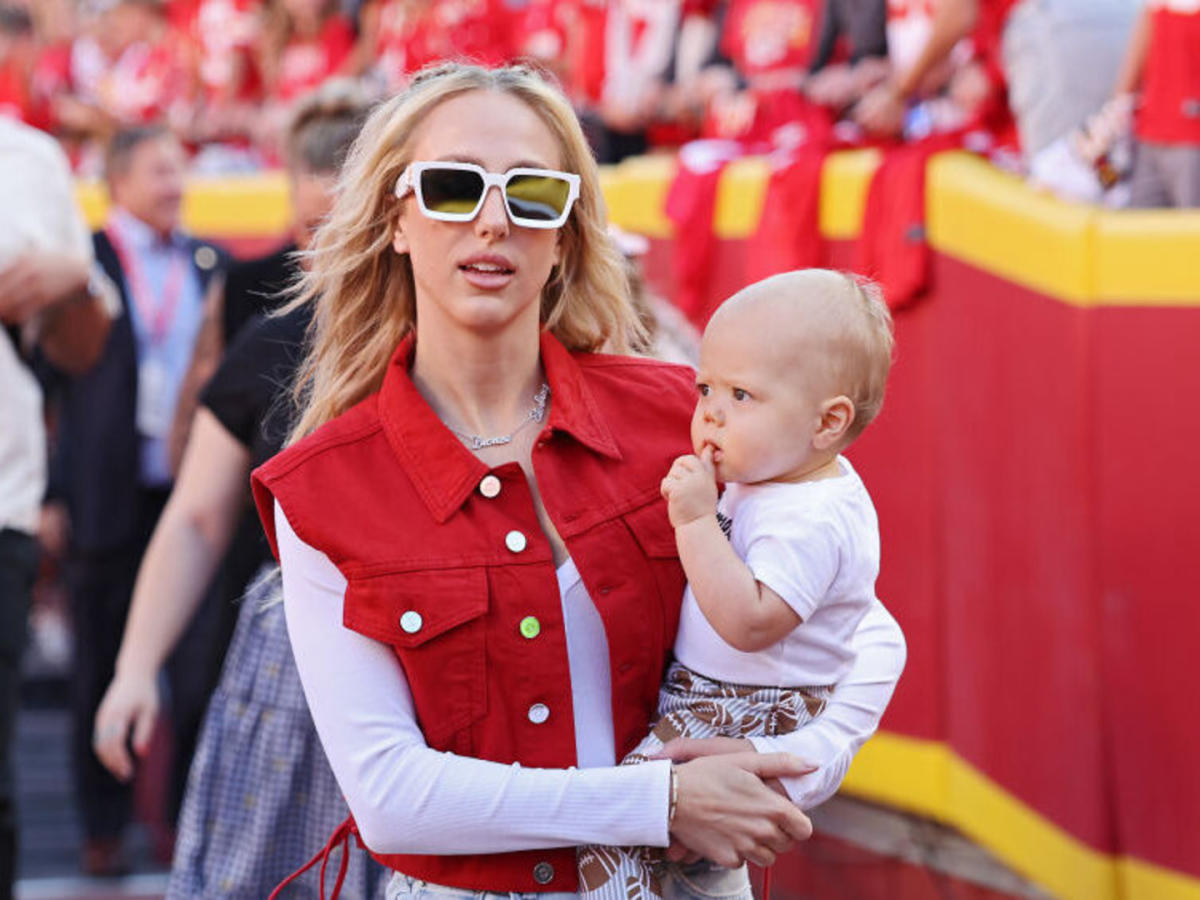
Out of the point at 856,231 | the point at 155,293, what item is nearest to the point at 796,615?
the point at 856,231

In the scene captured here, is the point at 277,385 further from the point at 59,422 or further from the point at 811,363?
the point at 59,422

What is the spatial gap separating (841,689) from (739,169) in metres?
4.19

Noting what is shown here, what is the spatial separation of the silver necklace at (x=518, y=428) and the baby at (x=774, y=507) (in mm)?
235

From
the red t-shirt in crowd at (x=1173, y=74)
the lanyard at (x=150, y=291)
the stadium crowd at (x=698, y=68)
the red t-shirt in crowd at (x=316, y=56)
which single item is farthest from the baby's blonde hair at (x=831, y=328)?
the red t-shirt in crowd at (x=316, y=56)

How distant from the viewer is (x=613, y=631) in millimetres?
2518

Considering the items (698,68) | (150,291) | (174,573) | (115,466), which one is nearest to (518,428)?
(174,573)

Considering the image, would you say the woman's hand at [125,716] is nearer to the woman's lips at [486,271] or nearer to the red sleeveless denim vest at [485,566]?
the red sleeveless denim vest at [485,566]

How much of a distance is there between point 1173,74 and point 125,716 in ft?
9.42

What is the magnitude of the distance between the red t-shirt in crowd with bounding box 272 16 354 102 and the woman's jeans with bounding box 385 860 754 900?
32.3 ft

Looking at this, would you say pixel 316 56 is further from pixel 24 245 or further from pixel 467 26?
pixel 24 245

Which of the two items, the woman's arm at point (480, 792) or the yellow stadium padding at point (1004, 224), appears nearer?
the woman's arm at point (480, 792)

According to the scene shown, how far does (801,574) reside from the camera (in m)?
2.43

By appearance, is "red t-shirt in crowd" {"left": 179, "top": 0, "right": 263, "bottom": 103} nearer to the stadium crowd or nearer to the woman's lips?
the stadium crowd

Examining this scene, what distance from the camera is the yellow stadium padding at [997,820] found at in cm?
442
